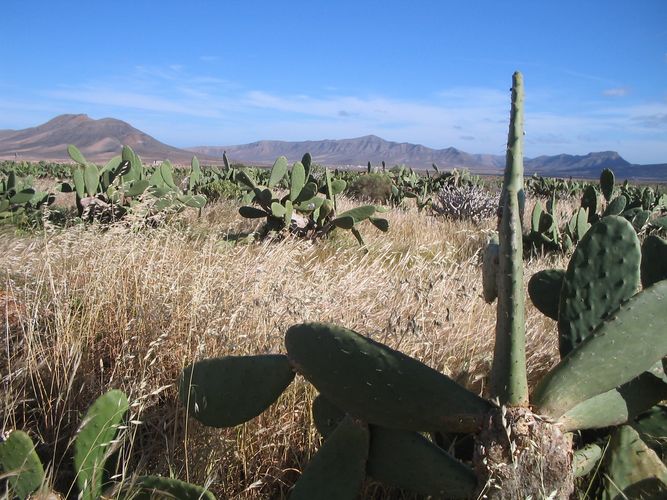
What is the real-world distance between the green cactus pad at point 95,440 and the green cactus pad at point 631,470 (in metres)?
1.44

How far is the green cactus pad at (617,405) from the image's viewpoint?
1578 mm

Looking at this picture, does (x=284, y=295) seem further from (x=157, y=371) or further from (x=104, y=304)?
(x=104, y=304)

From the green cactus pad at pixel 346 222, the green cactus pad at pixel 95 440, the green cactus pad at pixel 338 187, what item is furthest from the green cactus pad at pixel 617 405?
the green cactus pad at pixel 338 187

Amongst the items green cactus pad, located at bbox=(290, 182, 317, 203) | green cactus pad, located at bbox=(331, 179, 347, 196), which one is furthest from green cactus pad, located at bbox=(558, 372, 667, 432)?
green cactus pad, located at bbox=(331, 179, 347, 196)

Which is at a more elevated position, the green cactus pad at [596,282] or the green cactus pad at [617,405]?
the green cactus pad at [596,282]

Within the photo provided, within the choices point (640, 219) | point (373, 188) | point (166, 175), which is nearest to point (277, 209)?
point (166, 175)

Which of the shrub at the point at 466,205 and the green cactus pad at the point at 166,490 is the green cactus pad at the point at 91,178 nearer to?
the green cactus pad at the point at 166,490

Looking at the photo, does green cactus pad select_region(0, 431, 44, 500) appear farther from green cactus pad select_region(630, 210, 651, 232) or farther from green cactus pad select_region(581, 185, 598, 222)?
green cactus pad select_region(581, 185, 598, 222)

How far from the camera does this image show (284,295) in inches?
101

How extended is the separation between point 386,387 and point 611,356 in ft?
2.06

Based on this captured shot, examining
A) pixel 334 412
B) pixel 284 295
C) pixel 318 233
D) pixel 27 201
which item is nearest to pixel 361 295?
pixel 284 295

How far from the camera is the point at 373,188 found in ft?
45.8

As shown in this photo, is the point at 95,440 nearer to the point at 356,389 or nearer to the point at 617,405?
the point at 356,389

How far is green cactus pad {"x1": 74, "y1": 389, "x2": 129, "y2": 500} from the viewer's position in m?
1.56
